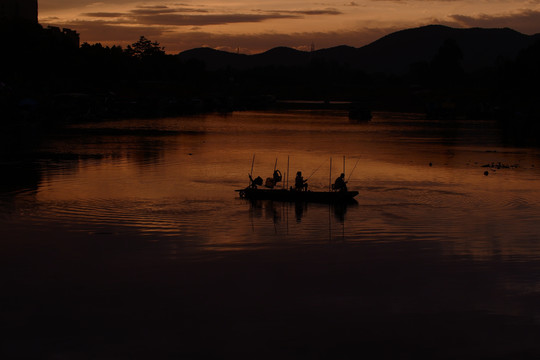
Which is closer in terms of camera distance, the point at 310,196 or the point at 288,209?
the point at 288,209

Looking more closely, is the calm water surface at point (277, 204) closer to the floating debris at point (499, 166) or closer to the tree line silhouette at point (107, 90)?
the floating debris at point (499, 166)

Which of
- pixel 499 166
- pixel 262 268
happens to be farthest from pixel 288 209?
pixel 499 166

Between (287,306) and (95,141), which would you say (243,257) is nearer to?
(287,306)

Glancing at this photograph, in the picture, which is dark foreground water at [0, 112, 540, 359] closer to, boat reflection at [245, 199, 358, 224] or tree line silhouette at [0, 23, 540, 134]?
boat reflection at [245, 199, 358, 224]

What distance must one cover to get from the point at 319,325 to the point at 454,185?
21.4 meters

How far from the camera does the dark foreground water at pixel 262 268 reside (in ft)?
42.4

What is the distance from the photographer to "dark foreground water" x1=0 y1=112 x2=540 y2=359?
1294 centimetres

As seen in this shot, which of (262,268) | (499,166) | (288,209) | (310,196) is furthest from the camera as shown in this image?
(499,166)

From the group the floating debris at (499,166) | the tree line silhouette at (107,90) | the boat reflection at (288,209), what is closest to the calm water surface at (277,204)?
the boat reflection at (288,209)

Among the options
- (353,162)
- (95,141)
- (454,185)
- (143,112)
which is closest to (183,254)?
(454,185)

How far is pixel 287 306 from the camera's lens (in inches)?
580

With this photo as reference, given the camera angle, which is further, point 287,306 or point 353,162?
point 353,162

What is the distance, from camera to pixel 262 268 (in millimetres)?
Result: 17641

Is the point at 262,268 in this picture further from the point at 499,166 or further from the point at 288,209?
the point at 499,166
